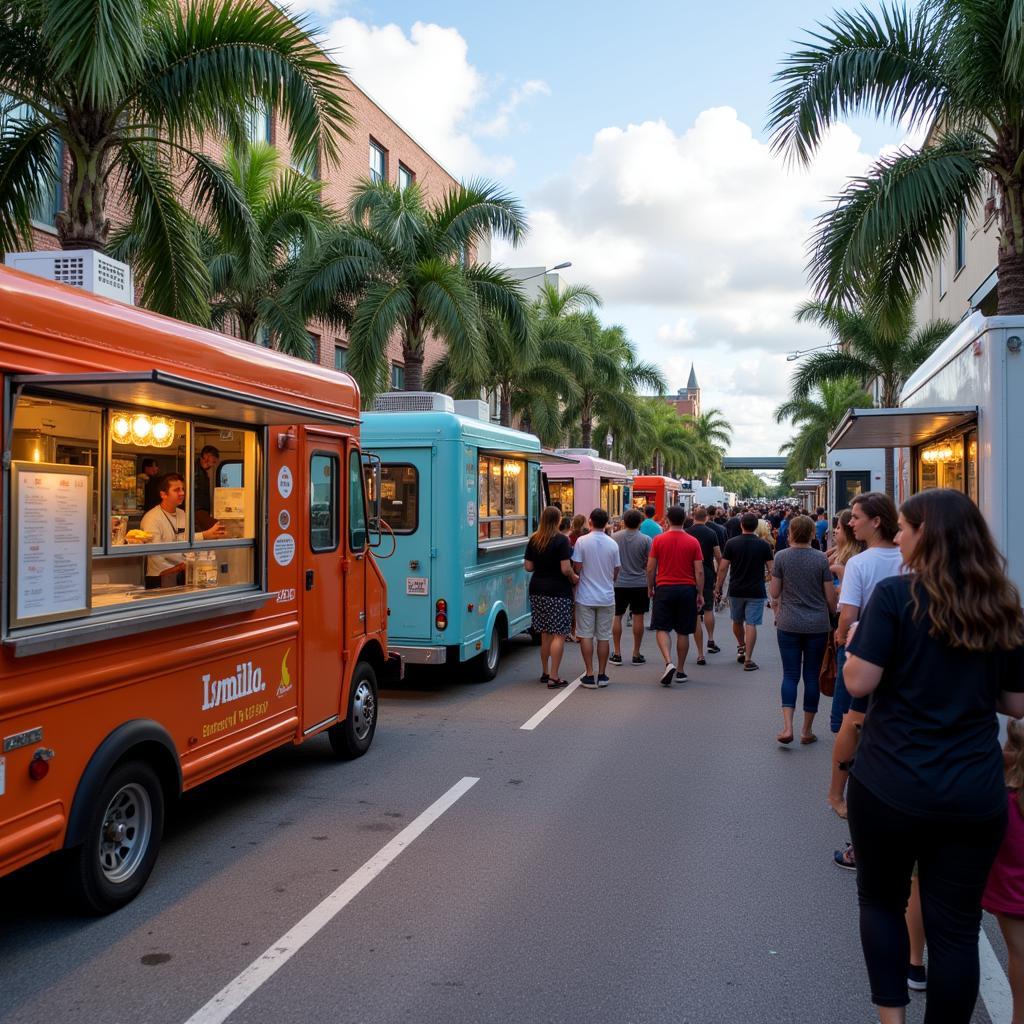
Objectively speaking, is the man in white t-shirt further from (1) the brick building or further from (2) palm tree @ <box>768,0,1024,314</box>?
(1) the brick building

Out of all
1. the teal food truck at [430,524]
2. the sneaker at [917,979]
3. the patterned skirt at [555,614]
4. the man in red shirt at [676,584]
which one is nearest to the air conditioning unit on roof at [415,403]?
the teal food truck at [430,524]

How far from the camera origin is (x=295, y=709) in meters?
6.36

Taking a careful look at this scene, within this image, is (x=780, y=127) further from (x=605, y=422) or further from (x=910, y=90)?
(x=605, y=422)

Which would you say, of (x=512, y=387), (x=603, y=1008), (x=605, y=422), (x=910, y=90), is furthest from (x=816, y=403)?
(x=603, y=1008)

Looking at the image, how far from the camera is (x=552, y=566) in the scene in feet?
33.8

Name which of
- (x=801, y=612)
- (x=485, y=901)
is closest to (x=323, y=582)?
(x=485, y=901)

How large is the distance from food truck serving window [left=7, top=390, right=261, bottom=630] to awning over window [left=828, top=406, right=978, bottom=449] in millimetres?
4340

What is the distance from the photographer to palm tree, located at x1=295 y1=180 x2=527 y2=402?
54.4ft

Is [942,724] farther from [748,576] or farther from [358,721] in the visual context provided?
[748,576]

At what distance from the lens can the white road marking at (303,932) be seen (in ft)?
11.9

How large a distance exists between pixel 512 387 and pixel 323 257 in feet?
38.2

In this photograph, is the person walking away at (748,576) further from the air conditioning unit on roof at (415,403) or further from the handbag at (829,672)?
the handbag at (829,672)

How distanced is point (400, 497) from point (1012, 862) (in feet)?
23.7

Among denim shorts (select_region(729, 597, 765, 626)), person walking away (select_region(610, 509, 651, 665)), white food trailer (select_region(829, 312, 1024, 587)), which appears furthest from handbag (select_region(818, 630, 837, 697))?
person walking away (select_region(610, 509, 651, 665))
